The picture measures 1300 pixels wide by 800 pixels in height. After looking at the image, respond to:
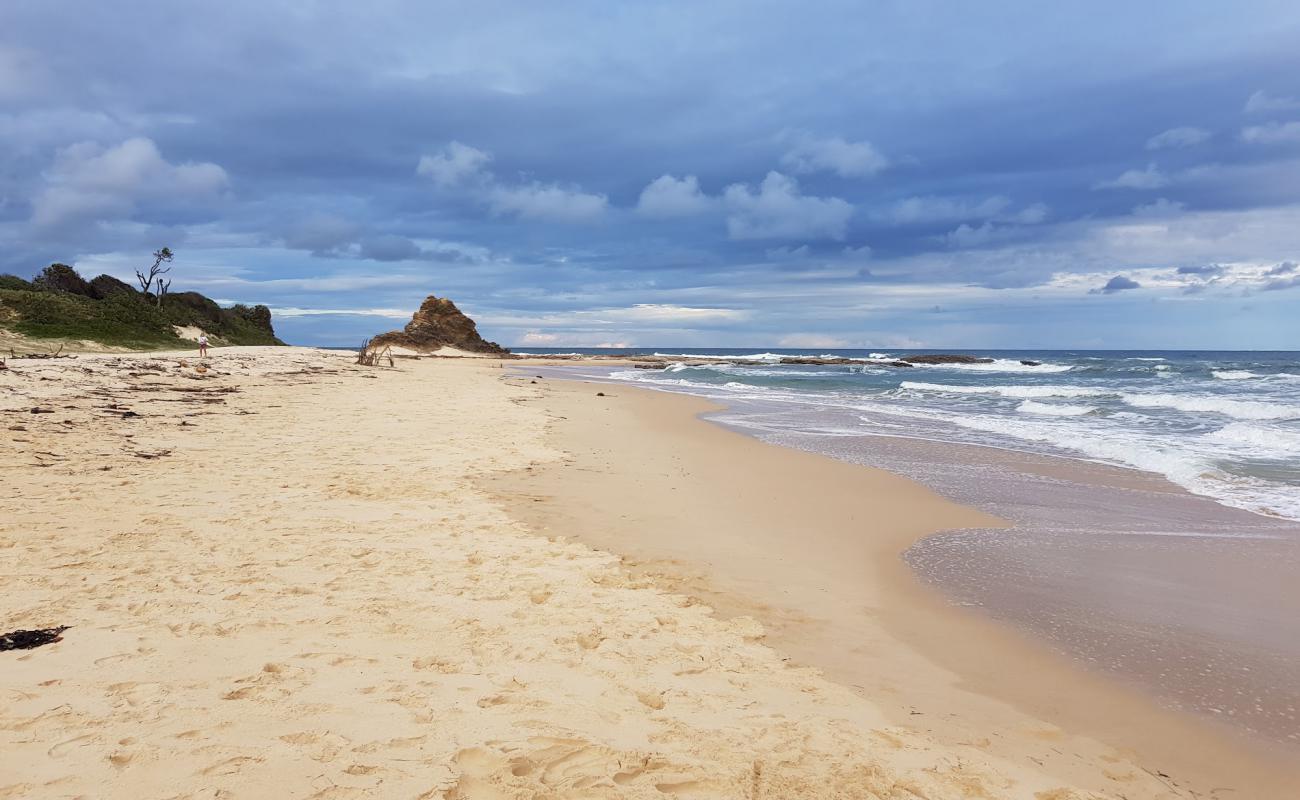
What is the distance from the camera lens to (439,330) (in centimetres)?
7081

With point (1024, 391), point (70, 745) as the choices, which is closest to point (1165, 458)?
point (70, 745)

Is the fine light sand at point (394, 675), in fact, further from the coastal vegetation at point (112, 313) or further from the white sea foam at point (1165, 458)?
the coastal vegetation at point (112, 313)

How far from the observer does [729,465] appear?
428 inches

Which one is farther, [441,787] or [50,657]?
[50,657]

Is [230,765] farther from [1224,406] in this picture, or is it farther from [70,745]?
[1224,406]

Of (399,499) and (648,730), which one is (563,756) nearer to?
(648,730)

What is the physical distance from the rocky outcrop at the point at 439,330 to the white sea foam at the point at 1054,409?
58210mm

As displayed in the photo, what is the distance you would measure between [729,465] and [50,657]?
8.65m

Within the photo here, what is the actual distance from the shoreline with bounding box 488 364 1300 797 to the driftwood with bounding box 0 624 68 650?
11.9ft

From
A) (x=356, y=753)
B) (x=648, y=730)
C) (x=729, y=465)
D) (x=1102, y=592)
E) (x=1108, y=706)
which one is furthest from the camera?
(x=729, y=465)

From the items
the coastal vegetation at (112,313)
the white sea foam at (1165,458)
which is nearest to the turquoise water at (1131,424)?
the white sea foam at (1165,458)

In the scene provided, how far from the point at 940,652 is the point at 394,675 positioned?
10.7ft

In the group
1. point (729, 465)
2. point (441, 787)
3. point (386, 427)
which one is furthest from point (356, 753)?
point (386, 427)

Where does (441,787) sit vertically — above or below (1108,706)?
above
